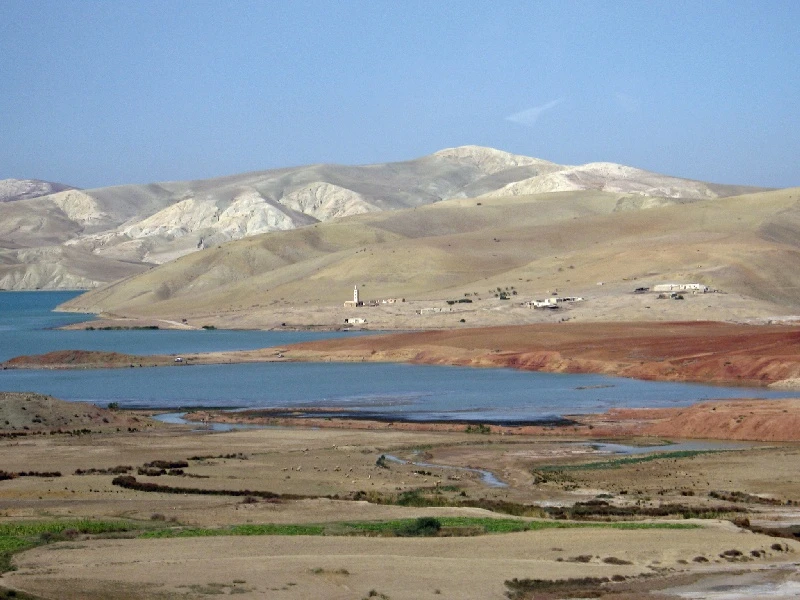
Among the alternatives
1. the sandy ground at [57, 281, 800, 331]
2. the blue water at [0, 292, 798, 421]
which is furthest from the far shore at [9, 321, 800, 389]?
the sandy ground at [57, 281, 800, 331]

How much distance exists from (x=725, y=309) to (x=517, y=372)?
42700 millimetres

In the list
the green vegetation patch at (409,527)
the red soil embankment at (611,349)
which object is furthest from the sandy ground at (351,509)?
the red soil embankment at (611,349)

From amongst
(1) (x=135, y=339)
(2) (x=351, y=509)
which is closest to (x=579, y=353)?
(1) (x=135, y=339)

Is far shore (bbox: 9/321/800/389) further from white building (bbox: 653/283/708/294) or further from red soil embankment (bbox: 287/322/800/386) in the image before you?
white building (bbox: 653/283/708/294)

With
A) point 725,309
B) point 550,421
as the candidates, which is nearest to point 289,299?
point 725,309

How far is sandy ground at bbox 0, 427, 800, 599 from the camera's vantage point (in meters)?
21.5

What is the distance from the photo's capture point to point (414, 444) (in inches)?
1875

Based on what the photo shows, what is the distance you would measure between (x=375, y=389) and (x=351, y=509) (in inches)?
1732

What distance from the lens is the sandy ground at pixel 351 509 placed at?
21531mm

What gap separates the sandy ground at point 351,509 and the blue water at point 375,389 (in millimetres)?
11423

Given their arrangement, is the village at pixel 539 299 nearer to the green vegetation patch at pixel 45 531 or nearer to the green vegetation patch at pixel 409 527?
the green vegetation patch at pixel 409 527

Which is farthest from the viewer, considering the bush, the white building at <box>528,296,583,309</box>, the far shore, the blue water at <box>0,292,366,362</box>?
the white building at <box>528,296,583,309</box>

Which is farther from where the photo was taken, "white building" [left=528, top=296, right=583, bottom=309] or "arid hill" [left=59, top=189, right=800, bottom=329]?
"white building" [left=528, top=296, right=583, bottom=309]

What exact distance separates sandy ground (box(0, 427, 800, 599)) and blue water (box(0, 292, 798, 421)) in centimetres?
1142
